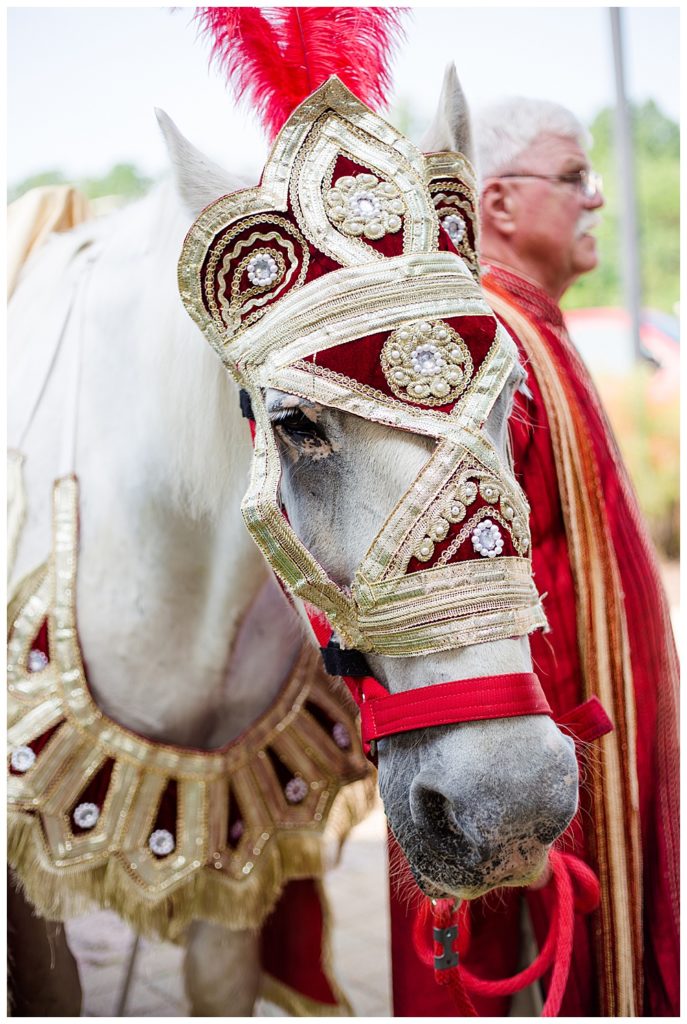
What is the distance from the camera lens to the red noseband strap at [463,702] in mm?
1035

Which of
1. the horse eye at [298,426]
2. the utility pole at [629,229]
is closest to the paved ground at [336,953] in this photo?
the horse eye at [298,426]

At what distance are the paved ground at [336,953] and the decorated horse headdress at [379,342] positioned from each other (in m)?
1.00

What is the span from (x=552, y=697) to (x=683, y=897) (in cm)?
42

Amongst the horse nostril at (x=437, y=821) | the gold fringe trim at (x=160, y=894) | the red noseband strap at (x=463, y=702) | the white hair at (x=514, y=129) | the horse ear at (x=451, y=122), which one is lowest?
the gold fringe trim at (x=160, y=894)

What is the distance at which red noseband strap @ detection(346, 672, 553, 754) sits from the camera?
104cm

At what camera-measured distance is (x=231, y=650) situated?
66.0 inches

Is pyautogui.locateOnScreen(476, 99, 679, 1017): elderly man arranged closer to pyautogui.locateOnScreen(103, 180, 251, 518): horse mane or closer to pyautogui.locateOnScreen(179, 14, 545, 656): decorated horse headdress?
pyautogui.locateOnScreen(179, 14, 545, 656): decorated horse headdress

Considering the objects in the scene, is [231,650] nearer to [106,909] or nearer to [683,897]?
[106,909]

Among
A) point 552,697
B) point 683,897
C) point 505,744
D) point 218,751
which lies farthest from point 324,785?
point 505,744

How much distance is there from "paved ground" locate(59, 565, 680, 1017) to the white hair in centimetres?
158

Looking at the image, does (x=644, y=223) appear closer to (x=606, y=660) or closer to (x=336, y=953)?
(x=336, y=953)

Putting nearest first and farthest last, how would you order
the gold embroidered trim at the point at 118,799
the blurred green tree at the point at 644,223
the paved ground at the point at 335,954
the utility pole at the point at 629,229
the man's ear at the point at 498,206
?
the gold embroidered trim at the point at 118,799 → the man's ear at the point at 498,206 → the paved ground at the point at 335,954 → the utility pole at the point at 629,229 → the blurred green tree at the point at 644,223

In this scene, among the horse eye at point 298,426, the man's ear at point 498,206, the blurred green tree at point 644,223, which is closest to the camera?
the horse eye at point 298,426

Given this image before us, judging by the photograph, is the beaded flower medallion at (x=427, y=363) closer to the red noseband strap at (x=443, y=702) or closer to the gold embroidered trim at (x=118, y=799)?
the red noseband strap at (x=443, y=702)
